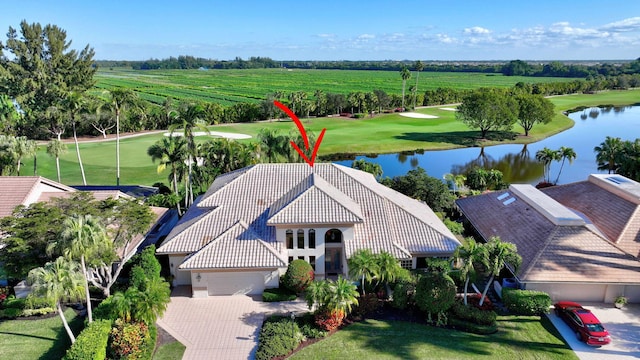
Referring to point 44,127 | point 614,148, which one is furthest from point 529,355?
point 44,127

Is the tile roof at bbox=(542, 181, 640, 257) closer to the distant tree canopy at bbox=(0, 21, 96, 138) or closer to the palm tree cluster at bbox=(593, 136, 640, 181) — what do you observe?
the palm tree cluster at bbox=(593, 136, 640, 181)

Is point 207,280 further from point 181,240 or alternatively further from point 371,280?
point 371,280

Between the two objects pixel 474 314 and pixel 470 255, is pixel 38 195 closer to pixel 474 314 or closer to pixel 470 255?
pixel 470 255

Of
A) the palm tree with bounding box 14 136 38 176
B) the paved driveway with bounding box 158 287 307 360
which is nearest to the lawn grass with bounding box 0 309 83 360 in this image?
the paved driveway with bounding box 158 287 307 360

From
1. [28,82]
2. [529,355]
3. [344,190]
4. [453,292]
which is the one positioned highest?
[28,82]

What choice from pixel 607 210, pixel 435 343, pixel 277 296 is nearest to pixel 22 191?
pixel 277 296

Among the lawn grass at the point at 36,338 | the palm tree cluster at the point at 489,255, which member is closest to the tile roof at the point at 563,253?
the palm tree cluster at the point at 489,255
